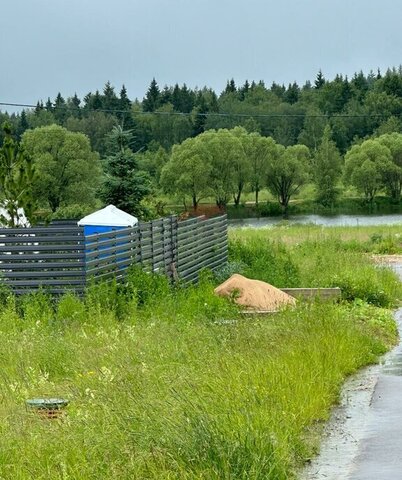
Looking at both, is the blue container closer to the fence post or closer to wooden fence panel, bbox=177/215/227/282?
the fence post

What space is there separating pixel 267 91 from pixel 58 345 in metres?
189

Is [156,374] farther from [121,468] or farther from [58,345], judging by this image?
[121,468]

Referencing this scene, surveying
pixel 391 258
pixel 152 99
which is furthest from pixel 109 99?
pixel 391 258

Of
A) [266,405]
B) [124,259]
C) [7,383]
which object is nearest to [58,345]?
[7,383]

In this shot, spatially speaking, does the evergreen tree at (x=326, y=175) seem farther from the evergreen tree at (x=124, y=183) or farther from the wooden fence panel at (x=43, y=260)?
the wooden fence panel at (x=43, y=260)

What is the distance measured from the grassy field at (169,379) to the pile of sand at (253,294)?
49 cm

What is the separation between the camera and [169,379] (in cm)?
1003

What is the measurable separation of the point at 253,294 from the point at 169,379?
9007 millimetres

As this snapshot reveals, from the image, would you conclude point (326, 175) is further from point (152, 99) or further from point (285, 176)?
point (152, 99)

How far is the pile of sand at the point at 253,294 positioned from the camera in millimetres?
18372

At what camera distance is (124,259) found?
1878 centimetres

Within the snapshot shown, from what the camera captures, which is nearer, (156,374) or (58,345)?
(156,374)

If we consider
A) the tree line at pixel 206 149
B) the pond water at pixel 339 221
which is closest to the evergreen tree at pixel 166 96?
the tree line at pixel 206 149

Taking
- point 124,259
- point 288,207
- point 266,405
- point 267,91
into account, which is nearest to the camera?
point 266,405
